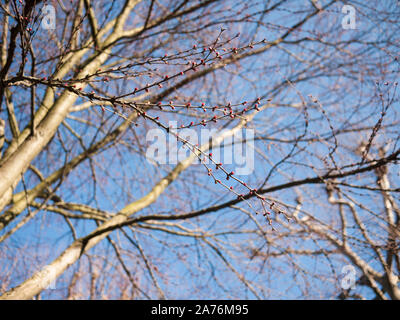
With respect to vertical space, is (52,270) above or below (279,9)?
below

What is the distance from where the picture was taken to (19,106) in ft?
13.5

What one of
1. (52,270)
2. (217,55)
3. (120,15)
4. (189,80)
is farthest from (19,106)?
(217,55)

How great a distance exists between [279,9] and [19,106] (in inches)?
134

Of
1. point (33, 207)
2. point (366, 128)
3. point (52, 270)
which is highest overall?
point (366, 128)

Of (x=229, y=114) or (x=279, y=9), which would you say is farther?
(x=279, y=9)

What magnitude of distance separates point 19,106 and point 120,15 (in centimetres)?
172

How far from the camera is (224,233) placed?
11.4 feet

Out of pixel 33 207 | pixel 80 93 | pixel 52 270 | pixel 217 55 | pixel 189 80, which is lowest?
pixel 52 270
